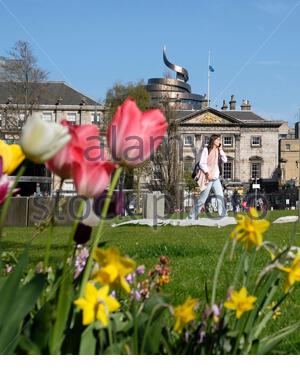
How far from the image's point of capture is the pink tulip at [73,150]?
1.09 meters

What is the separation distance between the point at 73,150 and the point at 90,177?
7cm

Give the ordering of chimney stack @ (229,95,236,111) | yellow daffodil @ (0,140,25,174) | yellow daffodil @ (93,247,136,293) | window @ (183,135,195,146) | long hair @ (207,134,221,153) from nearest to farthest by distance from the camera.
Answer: yellow daffodil @ (93,247,136,293) → yellow daffodil @ (0,140,25,174) → long hair @ (207,134,221,153) → window @ (183,135,195,146) → chimney stack @ (229,95,236,111)

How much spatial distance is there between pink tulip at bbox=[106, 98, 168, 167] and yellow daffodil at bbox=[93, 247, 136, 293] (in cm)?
22

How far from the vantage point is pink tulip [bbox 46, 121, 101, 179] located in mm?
1094

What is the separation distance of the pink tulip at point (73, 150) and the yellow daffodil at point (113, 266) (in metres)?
0.21

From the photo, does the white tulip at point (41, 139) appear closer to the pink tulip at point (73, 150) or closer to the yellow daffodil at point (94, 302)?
the pink tulip at point (73, 150)

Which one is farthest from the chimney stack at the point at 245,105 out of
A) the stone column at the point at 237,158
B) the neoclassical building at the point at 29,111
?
the neoclassical building at the point at 29,111

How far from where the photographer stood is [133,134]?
113cm

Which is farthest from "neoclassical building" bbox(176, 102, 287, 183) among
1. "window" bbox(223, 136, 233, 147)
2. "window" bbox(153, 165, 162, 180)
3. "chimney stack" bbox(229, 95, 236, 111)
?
"window" bbox(153, 165, 162, 180)

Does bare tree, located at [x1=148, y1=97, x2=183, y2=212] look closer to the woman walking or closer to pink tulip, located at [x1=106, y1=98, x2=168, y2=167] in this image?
the woman walking

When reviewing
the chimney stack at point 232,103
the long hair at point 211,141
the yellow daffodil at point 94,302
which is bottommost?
the yellow daffodil at point 94,302

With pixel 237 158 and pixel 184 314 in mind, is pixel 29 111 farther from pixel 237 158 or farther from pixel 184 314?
pixel 237 158

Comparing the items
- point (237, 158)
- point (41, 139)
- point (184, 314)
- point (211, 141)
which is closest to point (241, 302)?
point (184, 314)
